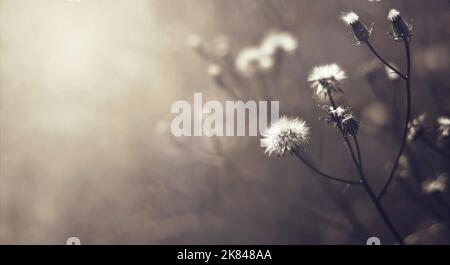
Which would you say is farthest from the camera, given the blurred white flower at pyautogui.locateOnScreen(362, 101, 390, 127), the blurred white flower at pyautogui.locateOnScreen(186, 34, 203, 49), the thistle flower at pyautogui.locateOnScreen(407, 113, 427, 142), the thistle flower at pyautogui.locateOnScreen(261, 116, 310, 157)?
the blurred white flower at pyautogui.locateOnScreen(186, 34, 203, 49)

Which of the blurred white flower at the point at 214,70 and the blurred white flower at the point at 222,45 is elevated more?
the blurred white flower at the point at 222,45

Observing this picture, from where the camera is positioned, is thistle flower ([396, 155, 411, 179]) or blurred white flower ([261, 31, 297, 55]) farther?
blurred white flower ([261, 31, 297, 55])

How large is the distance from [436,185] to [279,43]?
0.96 metres

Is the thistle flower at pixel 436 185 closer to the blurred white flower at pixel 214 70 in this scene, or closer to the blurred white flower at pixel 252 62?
the blurred white flower at pixel 252 62

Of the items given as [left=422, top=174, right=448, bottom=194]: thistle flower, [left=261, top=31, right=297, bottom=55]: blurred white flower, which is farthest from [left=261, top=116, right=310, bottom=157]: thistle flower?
[left=261, top=31, right=297, bottom=55]: blurred white flower

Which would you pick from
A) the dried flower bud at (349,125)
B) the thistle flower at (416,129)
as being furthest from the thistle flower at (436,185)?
the dried flower bud at (349,125)

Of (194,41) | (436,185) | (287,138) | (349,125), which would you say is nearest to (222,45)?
(194,41)

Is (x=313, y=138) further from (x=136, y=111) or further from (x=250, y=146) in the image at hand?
(x=136, y=111)

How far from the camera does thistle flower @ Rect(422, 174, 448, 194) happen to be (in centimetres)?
197

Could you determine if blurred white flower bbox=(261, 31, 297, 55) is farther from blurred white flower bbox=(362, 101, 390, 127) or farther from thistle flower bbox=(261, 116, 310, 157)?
thistle flower bbox=(261, 116, 310, 157)

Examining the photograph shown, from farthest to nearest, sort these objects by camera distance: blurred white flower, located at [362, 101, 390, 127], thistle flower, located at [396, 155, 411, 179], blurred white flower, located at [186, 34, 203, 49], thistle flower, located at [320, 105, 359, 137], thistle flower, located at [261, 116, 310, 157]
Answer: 1. blurred white flower, located at [186, 34, 203, 49]
2. blurred white flower, located at [362, 101, 390, 127]
3. thistle flower, located at [396, 155, 411, 179]
4. thistle flower, located at [261, 116, 310, 157]
5. thistle flower, located at [320, 105, 359, 137]

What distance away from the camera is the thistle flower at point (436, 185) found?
1970 millimetres

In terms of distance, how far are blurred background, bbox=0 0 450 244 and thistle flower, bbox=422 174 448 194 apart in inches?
2.5

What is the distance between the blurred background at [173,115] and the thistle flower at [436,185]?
2.5 inches
